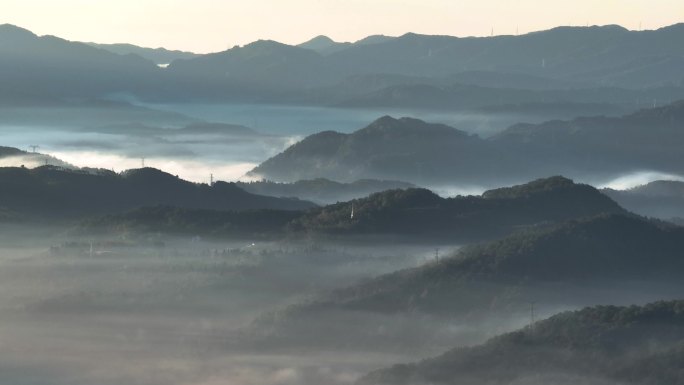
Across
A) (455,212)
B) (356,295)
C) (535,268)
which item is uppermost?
(455,212)

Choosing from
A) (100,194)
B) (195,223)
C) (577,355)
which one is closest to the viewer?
(577,355)

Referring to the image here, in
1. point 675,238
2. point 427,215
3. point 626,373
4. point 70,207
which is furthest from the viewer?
point 70,207

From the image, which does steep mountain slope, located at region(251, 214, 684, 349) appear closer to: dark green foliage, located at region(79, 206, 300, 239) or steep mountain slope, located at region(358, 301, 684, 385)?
steep mountain slope, located at region(358, 301, 684, 385)

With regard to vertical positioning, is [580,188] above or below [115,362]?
above

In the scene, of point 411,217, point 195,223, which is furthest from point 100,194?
point 411,217

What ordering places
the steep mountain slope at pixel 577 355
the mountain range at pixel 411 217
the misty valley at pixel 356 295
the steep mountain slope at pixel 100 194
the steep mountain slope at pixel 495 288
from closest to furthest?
the steep mountain slope at pixel 577 355
the misty valley at pixel 356 295
the steep mountain slope at pixel 495 288
the mountain range at pixel 411 217
the steep mountain slope at pixel 100 194

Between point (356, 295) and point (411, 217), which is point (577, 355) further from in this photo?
point (411, 217)

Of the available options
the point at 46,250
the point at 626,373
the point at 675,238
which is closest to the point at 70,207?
the point at 46,250

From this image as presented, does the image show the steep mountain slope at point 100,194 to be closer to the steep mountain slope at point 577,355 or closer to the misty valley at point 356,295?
the misty valley at point 356,295

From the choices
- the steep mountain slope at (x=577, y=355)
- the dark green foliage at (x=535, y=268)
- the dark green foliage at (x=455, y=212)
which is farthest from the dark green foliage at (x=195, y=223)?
the steep mountain slope at (x=577, y=355)

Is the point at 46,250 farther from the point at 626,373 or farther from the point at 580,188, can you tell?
the point at 626,373

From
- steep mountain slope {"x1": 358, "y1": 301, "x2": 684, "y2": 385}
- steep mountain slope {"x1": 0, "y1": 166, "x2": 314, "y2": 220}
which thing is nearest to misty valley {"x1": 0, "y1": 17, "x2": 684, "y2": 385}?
steep mountain slope {"x1": 358, "y1": 301, "x2": 684, "y2": 385}
